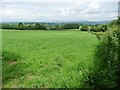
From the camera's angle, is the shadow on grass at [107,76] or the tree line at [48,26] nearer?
the shadow on grass at [107,76]

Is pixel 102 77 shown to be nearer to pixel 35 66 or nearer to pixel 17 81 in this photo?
pixel 17 81

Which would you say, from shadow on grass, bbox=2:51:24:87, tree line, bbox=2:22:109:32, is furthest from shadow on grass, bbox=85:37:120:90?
tree line, bbox=2:22:109:32

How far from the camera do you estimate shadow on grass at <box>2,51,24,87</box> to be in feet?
25.4

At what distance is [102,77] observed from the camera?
628 cm

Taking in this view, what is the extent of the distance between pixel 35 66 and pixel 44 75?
1.10 meters

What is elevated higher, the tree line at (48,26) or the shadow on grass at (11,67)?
the tree line at (48,26)

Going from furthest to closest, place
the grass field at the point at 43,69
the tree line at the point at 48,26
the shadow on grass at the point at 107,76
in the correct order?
the tree line at the point at 48,26
the grass field at the point at 43,69
the shadow on grass at the point at 107,76

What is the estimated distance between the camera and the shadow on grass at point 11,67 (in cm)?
774

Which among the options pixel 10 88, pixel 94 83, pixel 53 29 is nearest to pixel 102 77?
pixel 94 83

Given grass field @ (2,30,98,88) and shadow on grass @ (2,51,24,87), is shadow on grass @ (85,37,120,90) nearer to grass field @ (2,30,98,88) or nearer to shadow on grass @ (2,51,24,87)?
grass field @ (2,30,98,88)

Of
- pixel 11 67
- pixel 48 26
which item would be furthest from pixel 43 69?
pixel 48 26

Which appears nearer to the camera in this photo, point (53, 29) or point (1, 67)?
point (1, 67)

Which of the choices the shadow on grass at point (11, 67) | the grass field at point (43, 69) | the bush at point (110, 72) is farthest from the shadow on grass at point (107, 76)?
the shadow on grass at point (11, 67)

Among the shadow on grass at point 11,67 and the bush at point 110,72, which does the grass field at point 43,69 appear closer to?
the shadow on grass at point 11,67
